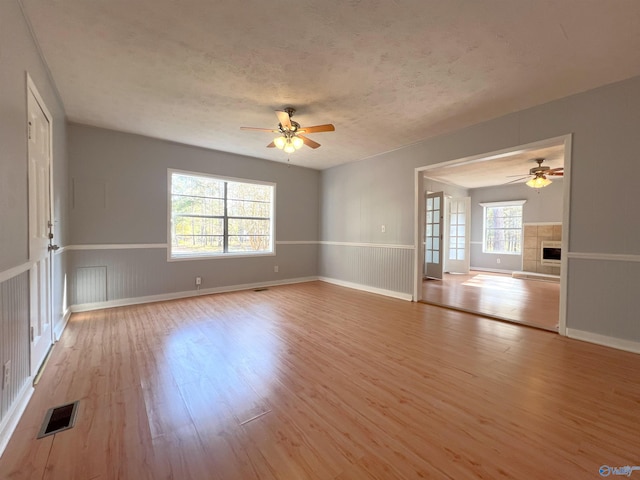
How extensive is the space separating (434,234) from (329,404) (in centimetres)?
611

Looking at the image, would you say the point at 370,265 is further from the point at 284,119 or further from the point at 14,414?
the point at 14,414

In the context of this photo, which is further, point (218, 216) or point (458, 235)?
point (458, 235)

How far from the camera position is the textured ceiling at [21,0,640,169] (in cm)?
196

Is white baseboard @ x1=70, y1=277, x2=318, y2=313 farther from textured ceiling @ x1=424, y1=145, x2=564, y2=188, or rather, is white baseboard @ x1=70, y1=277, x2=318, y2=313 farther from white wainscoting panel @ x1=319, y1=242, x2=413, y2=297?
textured ceiling @ x1=424, y1=145, x2=564, y2=188

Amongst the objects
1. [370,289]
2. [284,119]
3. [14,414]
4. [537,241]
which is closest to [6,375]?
[14,414]

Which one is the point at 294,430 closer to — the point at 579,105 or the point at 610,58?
the point at 610,58

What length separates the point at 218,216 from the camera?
541 cm

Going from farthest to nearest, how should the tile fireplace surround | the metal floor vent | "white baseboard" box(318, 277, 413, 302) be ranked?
the tile fireplace surround, "white baseboard" box(318, 277, 413, 302), the metal floor vent

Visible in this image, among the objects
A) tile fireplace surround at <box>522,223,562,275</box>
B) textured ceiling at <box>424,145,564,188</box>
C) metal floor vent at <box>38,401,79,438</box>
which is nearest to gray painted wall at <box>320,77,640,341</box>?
textured ceiling at <box>424,145,564,188</box>

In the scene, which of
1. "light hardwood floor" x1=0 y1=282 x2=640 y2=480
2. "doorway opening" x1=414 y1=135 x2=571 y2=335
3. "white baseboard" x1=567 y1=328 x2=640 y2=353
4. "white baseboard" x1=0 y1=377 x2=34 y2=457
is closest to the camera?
"light hardwood floor" x1=0 y1=282 x2=640 y2=480

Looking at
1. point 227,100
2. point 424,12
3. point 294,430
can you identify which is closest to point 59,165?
point 227,100

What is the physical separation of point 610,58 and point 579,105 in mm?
694

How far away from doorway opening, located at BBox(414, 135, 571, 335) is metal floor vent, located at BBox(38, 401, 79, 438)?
4473 mm

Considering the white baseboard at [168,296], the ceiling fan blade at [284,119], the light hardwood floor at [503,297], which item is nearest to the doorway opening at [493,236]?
the light hardwood floor at [503,297]
